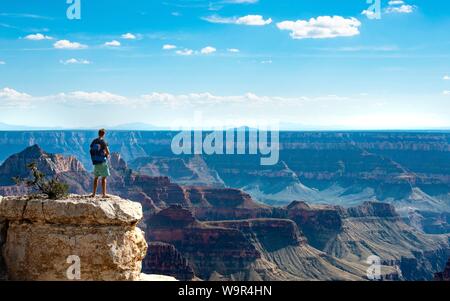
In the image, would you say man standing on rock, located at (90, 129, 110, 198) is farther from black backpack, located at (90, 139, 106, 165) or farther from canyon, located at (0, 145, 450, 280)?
canyon, located at (0, 145, 450, 280)

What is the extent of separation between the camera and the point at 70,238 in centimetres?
1964

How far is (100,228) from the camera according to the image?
19812 millimetres

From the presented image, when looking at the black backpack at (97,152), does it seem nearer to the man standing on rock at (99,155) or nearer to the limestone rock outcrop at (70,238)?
the man standing on rock at (99,155)

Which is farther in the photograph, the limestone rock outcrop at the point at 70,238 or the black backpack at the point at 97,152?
the black backpack at the point at 97,152

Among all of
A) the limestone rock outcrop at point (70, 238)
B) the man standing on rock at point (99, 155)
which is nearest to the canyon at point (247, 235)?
the man standing on rock at point (99, 155)

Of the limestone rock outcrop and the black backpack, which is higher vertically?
the black backpack

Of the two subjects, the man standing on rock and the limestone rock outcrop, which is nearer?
the limestone rock outcrop

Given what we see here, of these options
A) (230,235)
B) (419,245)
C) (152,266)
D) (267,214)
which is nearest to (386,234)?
(419,245)

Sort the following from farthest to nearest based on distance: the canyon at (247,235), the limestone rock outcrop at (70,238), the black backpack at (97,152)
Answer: the canyon at (247,235) → the black backpack at (97,152) → the limestone rock outcrop at (70,238)

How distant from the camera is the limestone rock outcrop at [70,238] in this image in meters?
→ 19.7

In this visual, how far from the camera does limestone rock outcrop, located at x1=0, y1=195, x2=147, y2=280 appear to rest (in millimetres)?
19656

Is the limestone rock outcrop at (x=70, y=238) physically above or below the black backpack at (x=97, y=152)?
below

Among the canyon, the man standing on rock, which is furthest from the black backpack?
the canyon
